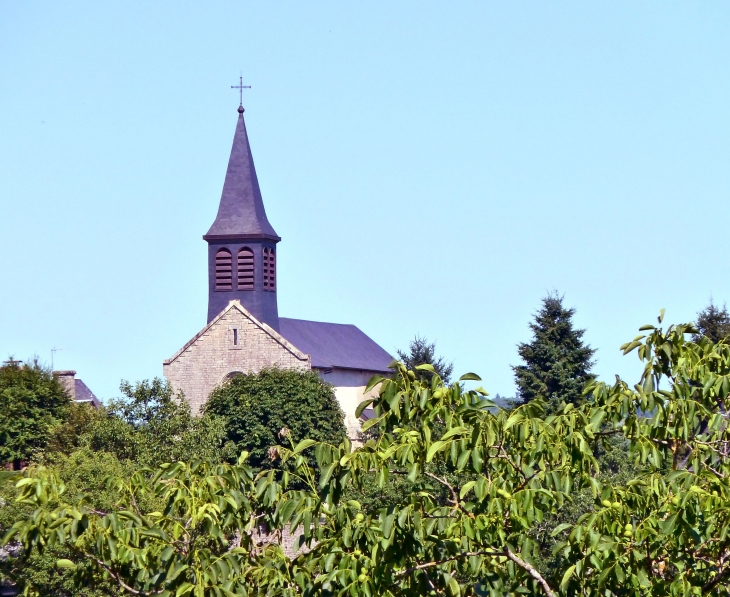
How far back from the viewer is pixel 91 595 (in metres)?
30.0

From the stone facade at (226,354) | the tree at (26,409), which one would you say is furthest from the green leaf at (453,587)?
the stone facade at (226,354)

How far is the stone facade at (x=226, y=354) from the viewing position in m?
64.4

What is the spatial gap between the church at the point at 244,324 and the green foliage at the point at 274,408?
2.35 meters

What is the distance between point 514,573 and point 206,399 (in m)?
57.0

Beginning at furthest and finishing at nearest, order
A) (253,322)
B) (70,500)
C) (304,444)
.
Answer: (253,322) < (70,500) < (304,444)

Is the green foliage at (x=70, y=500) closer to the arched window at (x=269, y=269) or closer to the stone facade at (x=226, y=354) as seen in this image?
the stone facade at (x=226, y=354)

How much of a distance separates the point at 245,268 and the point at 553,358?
2000cm

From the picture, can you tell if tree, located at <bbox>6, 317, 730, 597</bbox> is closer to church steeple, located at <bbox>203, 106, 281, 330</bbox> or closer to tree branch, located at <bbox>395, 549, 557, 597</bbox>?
tree branch, located at <bbox>395, 549, 557, 597</bbox>

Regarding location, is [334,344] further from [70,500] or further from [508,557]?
[508,557]

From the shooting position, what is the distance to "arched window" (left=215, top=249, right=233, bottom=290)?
67.6m

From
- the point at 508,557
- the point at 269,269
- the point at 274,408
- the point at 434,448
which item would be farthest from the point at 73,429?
the point at 434,448

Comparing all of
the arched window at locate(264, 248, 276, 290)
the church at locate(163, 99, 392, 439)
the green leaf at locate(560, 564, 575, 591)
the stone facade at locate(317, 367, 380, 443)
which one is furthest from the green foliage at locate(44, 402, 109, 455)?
the green leaf at locate(560, 564, 575, 591)

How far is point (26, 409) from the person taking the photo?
6119 cm

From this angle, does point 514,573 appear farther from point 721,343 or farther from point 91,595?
point 91,595
